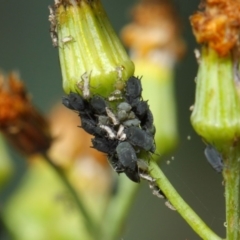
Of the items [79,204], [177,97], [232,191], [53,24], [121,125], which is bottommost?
[177,97]

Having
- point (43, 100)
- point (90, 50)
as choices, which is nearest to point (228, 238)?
point (90, 50)

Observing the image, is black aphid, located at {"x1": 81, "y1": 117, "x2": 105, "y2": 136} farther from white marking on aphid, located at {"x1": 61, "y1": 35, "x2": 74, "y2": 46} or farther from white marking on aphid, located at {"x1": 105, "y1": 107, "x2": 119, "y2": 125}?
white marking on aphid, located at {"x1": 61, "y1": 35, "x2": 74, "y2": 46}

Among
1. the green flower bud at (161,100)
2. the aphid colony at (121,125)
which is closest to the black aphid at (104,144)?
the aphid colony at (121,125)

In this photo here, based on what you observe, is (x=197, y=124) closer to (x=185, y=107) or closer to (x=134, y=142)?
(x=134, y=142)

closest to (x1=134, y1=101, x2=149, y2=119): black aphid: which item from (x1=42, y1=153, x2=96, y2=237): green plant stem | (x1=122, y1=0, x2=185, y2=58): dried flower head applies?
(x1=42, y1=153, x2=96, y2=237): green plant stem

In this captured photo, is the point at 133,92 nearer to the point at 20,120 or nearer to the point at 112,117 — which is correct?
the point at 112,117

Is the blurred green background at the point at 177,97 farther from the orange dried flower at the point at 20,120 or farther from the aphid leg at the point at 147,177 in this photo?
the aphid leg at the point at 147,177

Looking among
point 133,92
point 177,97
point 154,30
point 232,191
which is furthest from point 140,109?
point 177,97
